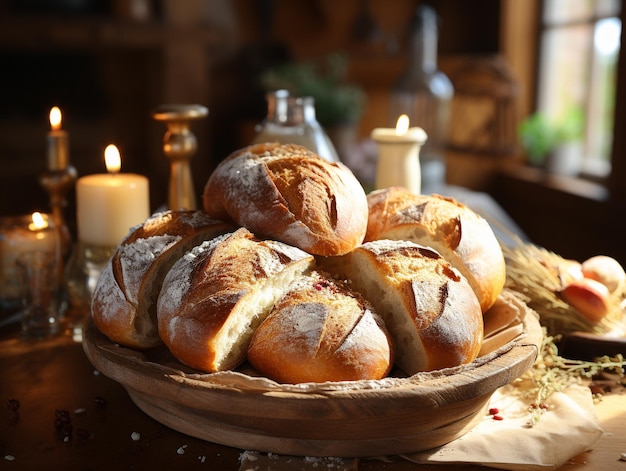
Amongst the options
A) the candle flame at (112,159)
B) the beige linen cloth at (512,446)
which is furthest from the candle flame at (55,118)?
the beige linen cloth at (512,446)

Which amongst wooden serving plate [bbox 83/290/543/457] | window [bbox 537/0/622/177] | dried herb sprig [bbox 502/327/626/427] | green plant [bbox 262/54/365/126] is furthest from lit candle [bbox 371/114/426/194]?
green plant [bbox 262/54/365/126]

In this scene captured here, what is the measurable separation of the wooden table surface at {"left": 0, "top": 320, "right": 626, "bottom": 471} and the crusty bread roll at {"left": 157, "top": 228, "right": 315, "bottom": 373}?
0.35 feet

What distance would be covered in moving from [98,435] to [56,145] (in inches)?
27.3

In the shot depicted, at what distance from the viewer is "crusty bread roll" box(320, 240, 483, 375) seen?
840 mm

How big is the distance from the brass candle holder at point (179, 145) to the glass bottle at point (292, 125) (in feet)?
0.45

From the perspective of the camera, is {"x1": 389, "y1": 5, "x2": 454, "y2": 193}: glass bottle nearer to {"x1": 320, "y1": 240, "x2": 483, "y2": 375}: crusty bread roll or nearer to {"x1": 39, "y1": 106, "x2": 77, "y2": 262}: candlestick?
{"x1": 39, "y1": 106, "x2": 77, "y2": 262}: candlestick

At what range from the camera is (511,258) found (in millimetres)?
1242

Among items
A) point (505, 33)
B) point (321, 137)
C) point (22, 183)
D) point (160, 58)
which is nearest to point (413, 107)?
point (505, 33)

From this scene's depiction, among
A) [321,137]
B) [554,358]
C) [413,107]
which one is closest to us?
[554,358]

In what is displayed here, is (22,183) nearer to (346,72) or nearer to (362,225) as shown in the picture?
(346,72)

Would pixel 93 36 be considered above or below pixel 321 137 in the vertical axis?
above

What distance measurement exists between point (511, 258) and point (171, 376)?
2.31 ft

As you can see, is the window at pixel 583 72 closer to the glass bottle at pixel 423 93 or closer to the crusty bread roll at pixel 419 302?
the glass bottle at pixel 423 93

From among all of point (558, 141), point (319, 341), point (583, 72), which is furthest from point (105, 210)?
point (583, 72)
